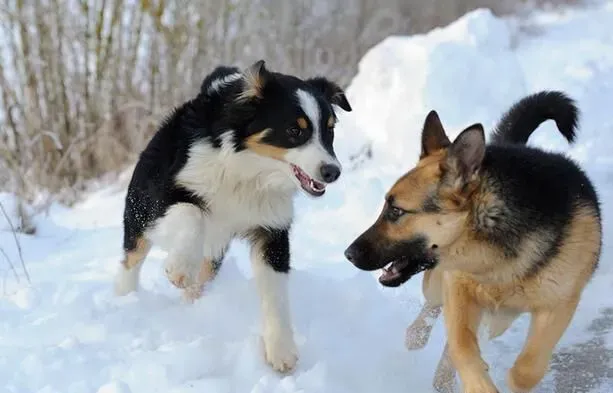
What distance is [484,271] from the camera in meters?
4.14

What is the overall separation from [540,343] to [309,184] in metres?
1.51

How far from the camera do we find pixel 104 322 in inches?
196

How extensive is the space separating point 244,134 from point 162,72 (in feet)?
21.7

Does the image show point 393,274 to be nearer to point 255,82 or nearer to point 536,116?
point 255,82

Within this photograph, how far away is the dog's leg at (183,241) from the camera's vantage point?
4.82m

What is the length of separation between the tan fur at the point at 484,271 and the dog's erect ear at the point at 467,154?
57 millimetres

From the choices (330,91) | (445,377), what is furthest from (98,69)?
(445,377)

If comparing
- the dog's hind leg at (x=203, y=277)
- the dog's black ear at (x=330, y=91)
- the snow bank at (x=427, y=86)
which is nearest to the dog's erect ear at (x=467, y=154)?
the dog's black ear at (x=330, y=91)

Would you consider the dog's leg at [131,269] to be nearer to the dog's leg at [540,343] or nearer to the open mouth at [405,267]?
the open mouth at [405,267]

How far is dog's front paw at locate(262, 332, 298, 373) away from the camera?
15.4ft

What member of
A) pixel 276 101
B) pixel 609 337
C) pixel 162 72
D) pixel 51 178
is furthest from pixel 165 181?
pixel 162 72

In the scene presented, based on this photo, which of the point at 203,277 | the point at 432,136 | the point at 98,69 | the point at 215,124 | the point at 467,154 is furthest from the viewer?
the point at 98,69

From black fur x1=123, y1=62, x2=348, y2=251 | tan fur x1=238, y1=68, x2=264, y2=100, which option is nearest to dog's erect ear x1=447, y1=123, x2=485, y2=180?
black fur x1=123, y1=62, x2=348, y2=251

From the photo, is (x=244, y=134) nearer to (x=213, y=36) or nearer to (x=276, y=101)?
(x=276, y=101)
